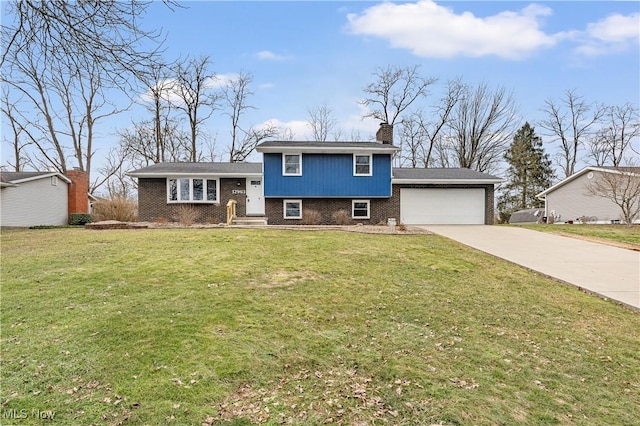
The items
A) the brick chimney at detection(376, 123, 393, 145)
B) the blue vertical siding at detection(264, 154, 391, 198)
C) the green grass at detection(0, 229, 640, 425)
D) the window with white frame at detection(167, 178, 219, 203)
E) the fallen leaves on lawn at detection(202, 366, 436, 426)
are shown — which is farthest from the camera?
the brick chimney at detection(376, 123, 393, 145)

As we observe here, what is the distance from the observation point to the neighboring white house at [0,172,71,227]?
63.6 ft

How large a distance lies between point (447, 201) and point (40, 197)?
23.6 metres

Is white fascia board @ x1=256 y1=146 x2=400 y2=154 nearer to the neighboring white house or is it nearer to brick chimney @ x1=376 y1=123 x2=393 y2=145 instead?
brick chimney @ x1=376 y1=123 x2=393 y2=145

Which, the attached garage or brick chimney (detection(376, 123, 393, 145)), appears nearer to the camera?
the attached garage

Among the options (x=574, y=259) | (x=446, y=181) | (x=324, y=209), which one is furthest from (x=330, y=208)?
(x=574, y=259)

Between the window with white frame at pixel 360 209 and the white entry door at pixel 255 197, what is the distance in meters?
5.18

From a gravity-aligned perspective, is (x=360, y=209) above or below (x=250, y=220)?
above

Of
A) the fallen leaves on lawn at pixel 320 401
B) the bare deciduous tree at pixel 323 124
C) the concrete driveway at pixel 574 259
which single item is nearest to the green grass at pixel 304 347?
the fallen leaves on lawn at pixel 320 401

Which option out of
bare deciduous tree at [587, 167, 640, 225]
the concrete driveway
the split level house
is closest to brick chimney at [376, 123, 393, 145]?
the split level house

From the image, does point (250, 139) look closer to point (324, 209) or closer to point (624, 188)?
point (324, 209)

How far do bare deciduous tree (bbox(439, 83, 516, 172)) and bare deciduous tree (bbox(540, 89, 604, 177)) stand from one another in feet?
25.8

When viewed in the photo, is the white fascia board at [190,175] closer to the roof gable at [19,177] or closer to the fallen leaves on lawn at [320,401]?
the roof gable at [19,177]

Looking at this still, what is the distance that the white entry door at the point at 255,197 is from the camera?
67.0ft

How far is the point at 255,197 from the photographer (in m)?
20.5
